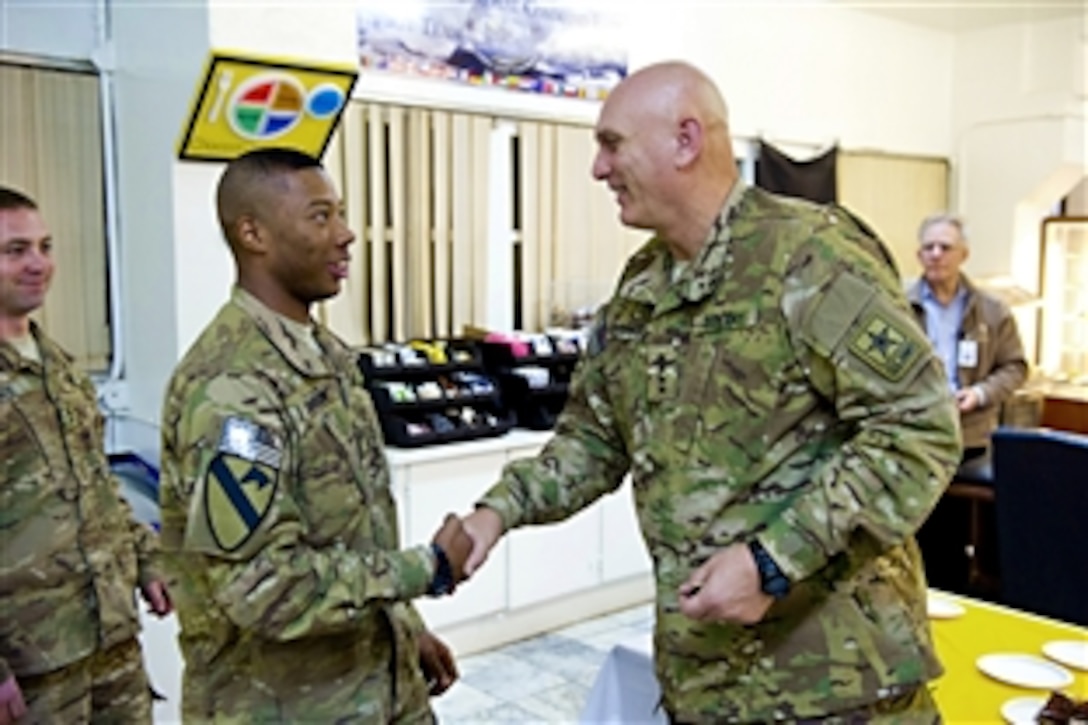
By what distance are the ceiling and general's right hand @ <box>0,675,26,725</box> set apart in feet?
18.6

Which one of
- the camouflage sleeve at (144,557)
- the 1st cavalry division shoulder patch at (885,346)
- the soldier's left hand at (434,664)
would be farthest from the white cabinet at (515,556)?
the 1st cavalry division shoulder patch at (885,346)

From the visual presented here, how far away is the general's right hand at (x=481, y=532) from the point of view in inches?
67.2

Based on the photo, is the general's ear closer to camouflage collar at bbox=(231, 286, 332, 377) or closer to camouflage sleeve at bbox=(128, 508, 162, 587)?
camouflage collar at bbox=(231, 286, 332, 377)

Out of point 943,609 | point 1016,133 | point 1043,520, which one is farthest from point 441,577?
point 1016,133

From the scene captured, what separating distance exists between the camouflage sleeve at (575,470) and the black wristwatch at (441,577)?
0.16 metres

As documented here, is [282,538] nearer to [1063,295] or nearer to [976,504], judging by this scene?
[976,504]

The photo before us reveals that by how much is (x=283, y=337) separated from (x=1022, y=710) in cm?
145

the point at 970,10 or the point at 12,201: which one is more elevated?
the point at 970,10

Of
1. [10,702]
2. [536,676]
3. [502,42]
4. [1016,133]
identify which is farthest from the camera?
[1016,133]

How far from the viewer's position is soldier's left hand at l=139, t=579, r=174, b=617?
2.52m

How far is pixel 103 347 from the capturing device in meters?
4.01

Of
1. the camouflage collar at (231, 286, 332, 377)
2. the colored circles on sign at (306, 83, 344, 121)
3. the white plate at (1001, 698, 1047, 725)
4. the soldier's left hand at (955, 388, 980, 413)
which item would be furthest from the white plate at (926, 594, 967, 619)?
the colored circles on sign at (306, 83, 344, 121)

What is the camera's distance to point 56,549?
2199 mm

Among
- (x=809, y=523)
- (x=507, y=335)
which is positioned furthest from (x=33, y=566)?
(x=507, y=335)
